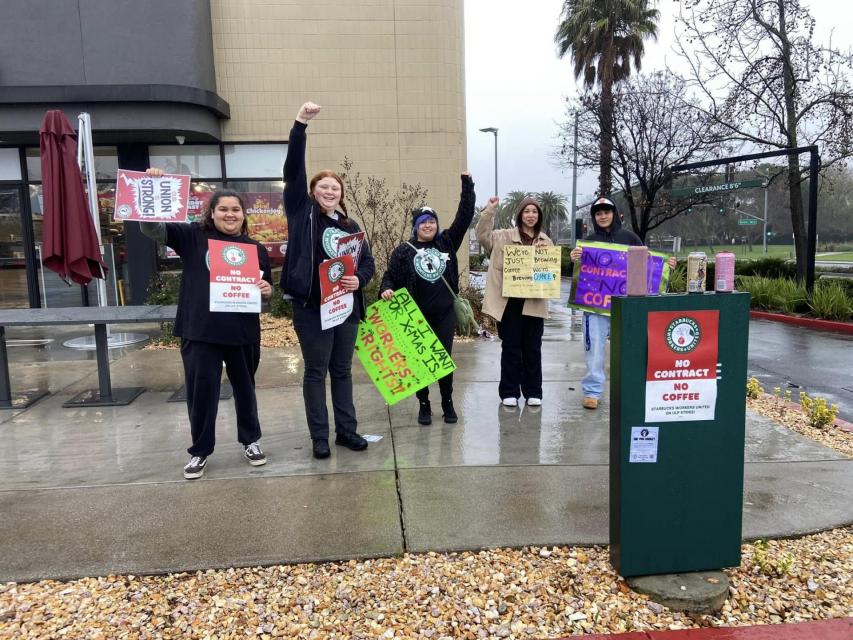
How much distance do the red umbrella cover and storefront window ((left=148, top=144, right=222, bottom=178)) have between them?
6.22 m

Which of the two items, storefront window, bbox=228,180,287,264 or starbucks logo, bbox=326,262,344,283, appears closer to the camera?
starbucks logo, bbox=326,262,344,283

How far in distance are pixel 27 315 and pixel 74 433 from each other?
161 centimetres

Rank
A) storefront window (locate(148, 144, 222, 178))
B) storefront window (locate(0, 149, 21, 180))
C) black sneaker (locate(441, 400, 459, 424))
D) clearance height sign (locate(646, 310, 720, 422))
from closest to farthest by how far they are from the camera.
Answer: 1. clearance height sign (locate(646, 310, 720, 422))
2. black sneaker (locate(441, 400, 459, 424))
3. storefront window (locate(0, 149, 21, 180))
4. storefront window (locate(148, 144, 222, 178))

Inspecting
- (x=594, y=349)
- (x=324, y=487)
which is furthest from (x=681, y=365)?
(x=594, y=349)

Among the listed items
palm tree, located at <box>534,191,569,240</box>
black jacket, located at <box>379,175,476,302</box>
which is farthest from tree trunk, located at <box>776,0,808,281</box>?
palm tree, located at <box>534,191,569,240</box>

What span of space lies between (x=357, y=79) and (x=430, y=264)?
8304 mm

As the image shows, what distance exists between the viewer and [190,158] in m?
12.0

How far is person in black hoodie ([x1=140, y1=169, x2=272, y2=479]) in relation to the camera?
12.2 ft

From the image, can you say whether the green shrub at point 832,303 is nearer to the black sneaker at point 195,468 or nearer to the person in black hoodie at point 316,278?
the person in black hoodie at point 316,278

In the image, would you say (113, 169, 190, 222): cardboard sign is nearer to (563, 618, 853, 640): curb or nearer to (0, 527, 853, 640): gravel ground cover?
(0, 527, 853, 640): gravel ground cover

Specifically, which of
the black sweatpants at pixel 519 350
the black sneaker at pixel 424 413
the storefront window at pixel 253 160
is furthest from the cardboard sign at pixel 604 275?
the storefront window at pixel 253 160

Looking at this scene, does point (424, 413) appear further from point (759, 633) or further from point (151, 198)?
point (759, 633)

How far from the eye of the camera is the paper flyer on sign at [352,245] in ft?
13.4

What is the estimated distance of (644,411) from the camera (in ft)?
8.30
